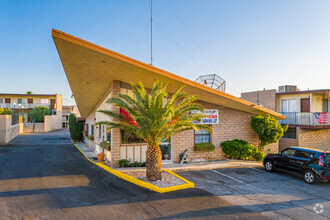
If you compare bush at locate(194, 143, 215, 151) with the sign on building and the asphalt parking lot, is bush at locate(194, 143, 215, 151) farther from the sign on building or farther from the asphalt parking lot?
the asphalt parking lot

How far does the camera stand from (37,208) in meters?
6.76

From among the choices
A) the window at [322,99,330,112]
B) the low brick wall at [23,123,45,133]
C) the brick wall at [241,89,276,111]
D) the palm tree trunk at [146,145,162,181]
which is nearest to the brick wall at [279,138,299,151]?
the brick wall at [241,89,276,111]

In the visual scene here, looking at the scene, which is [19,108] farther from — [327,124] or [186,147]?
[327,124]

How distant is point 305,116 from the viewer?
71.6 ft

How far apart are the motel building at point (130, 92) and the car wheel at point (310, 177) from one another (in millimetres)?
4969

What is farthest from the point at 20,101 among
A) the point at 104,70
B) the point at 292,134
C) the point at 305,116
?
the point at 305,116

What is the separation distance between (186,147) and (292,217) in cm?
821

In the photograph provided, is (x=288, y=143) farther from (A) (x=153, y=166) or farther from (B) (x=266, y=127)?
(A) (x=153, y=166)

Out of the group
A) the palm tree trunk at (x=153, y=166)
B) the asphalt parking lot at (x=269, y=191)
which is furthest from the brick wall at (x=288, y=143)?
the palm tree trunk at (x=153, y=166)

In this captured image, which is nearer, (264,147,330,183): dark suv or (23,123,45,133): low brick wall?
(264,147,330,183): dark suv

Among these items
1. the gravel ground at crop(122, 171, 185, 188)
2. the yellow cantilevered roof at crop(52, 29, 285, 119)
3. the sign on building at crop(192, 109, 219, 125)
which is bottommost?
the gravel ground at crop(122, 171, 185, 188)

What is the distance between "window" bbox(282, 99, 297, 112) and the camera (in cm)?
2470

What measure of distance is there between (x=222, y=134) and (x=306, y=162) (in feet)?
18.4

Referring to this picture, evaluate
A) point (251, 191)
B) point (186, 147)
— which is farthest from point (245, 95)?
point (251, 191)
